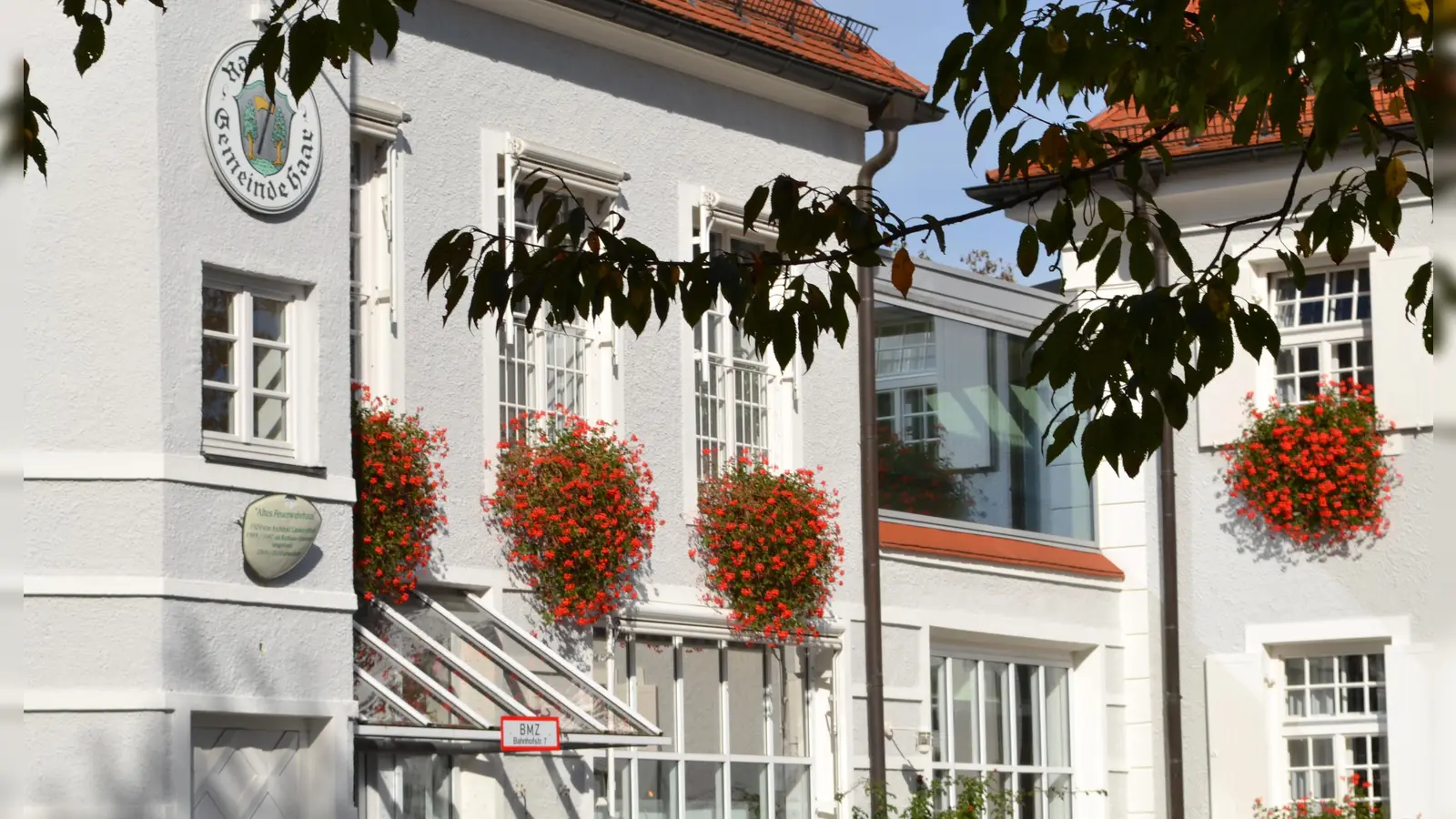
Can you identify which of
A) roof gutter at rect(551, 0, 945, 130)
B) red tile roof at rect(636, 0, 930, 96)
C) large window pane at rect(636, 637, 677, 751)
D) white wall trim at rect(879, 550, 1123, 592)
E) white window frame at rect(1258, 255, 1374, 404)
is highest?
red tile roof at rect(636, 0, 930, 96)

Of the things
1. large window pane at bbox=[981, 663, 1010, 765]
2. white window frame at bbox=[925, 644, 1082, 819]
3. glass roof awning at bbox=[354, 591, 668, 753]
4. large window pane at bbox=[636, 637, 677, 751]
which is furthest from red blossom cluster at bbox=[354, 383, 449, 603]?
large window pane at bbox=[981, 663, 1010, 765]

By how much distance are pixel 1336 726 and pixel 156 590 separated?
1097cm

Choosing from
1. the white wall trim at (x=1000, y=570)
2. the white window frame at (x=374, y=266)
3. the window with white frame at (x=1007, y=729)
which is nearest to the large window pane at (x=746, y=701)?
the white wall trim at (x=1000, y=570)

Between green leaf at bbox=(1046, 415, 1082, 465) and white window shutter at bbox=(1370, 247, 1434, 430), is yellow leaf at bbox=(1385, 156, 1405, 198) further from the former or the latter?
white window shutter at bbox=(1370, 247, 1434, 430)

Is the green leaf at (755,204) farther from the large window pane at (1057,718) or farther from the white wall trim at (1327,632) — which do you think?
the large window pane at (1057,718)

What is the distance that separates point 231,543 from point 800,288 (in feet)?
20.5

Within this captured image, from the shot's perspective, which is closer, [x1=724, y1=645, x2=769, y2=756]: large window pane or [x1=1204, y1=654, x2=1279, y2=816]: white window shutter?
[x1=724, y1=645, x2=769, y2=756]: large window pane

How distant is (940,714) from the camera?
16844mm

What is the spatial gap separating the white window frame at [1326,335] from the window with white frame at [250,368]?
9.52 metres

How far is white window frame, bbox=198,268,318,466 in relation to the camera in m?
11.1

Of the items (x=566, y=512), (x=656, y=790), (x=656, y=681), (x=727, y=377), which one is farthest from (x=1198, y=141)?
(x=656, y=790)

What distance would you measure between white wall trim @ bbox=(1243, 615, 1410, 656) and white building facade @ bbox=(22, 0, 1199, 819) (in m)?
1.04

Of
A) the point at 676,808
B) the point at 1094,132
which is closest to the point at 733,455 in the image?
the point at 676,808

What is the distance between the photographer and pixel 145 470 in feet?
34.6
